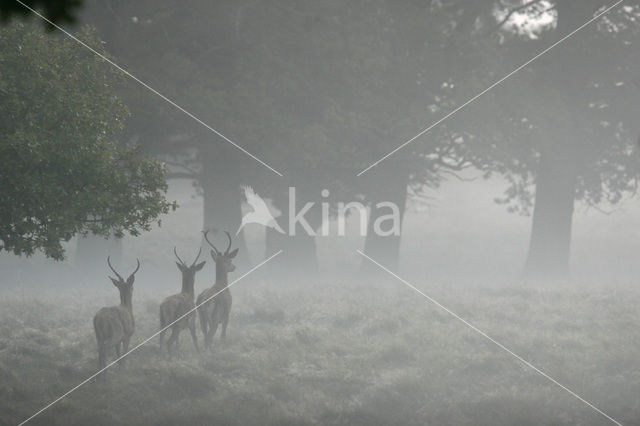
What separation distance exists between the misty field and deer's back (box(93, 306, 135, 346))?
624 millimetres

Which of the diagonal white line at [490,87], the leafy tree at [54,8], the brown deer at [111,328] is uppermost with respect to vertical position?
the diagonal white line at [490,87]

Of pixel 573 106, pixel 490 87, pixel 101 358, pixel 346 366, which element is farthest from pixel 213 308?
pixel 573 106

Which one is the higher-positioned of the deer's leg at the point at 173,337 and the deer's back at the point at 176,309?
the deer's back at the point at 176,309

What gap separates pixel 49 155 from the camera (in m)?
12.7

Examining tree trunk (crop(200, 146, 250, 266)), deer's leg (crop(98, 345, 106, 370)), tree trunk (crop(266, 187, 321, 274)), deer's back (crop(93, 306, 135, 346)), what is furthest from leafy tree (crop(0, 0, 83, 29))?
tree trunk (crop(266, 187, 321, 274))

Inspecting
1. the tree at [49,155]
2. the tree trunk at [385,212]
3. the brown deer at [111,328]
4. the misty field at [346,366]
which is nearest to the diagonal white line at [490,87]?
the tree trunk at [385,212]

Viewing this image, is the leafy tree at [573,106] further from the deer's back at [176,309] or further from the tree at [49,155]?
the tree at [49,155]

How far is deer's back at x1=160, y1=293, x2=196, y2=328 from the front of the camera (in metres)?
14.4

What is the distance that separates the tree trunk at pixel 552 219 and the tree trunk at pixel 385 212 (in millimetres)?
5103

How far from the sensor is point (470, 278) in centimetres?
3372

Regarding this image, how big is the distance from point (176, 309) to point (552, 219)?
17.6 m

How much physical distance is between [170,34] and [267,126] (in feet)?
14.8

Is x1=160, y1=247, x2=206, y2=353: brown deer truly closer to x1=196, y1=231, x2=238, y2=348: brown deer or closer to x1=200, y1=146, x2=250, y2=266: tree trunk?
x1=196, y1=231, x2=238, y2=348: brown deer

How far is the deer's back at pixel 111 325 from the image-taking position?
13.2 metres
